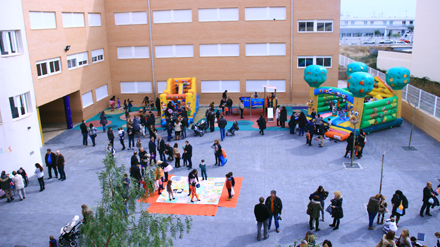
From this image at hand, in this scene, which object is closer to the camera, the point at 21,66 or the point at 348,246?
the point at 348,246

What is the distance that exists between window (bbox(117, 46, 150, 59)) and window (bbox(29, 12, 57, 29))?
823cm

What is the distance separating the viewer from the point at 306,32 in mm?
31188

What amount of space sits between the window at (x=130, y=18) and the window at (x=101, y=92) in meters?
5.53

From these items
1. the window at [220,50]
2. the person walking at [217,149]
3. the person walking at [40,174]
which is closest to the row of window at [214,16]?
the window at [220,50]

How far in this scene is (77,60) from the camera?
28.2 metres

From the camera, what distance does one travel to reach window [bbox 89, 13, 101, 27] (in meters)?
30.3

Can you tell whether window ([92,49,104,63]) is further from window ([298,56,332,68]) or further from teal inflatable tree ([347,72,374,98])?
teal inflatable tree ([347,72,374,98])

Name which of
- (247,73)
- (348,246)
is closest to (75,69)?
(247,73)

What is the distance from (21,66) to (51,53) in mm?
6122

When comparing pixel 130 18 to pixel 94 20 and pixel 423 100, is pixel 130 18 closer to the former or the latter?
pixel 94 20

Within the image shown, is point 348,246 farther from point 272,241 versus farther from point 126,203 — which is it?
point 126,203

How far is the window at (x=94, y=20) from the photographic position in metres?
30.3

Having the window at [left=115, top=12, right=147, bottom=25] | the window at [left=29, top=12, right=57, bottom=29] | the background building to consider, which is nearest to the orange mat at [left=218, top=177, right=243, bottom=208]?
the window at [left=29, top=12, right=57, bottom=29]

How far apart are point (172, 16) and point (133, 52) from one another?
4567 millimetres
